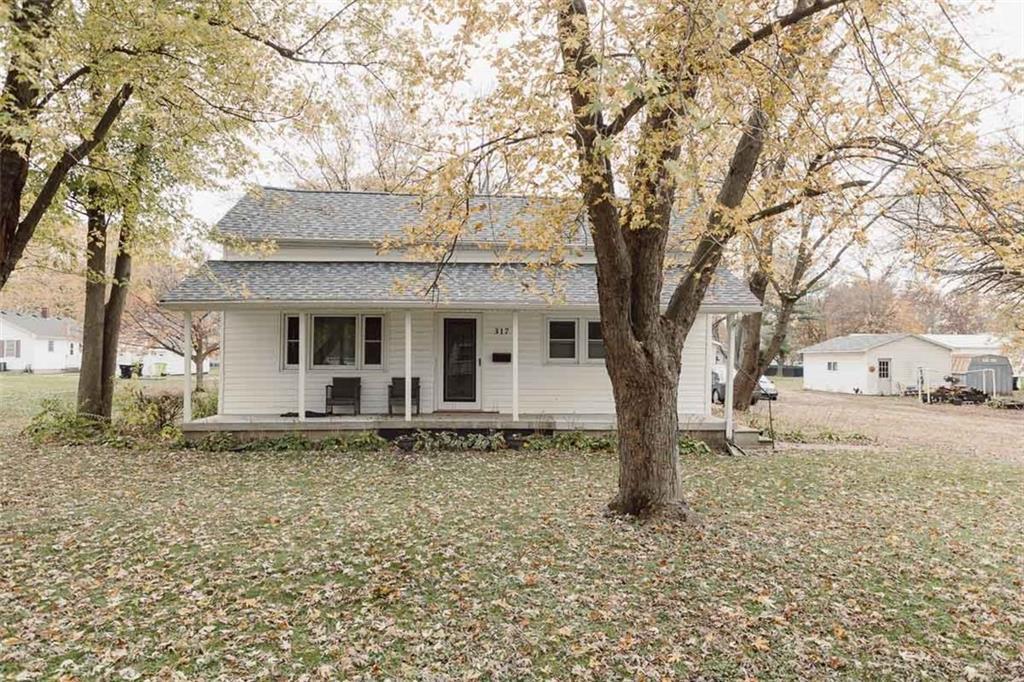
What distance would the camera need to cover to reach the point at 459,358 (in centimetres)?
1339

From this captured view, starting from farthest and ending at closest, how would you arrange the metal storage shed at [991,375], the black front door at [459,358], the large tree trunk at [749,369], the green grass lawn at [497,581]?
the metal storage shed at [991,375]
the large tree trunk at [749,369]
the black front door at [459,358]
the green grass lawn at [497,581]

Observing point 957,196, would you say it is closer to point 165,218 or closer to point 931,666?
point 931,666

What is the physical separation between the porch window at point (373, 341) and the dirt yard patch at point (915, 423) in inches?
399

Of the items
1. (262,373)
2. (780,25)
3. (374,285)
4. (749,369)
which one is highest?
(780,25)

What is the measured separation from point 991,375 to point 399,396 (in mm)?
30240

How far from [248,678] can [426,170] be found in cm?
502

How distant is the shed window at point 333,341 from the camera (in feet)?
43.0

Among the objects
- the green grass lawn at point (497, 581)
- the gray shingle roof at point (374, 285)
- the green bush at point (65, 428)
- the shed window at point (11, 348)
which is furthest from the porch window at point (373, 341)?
the shed window at point (11, 348)

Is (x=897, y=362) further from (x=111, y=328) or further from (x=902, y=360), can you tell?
(x=111, y=328)

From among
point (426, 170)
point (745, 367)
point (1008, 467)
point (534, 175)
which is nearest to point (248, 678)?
point (426, 170)

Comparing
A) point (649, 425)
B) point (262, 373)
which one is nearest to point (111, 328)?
point (262, 373)

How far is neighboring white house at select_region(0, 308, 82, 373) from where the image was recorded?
145ft

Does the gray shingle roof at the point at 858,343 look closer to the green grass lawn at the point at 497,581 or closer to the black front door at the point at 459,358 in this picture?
the green grass lawn at the point at 497,581

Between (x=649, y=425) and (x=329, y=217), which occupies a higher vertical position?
(x=329, y=217)
